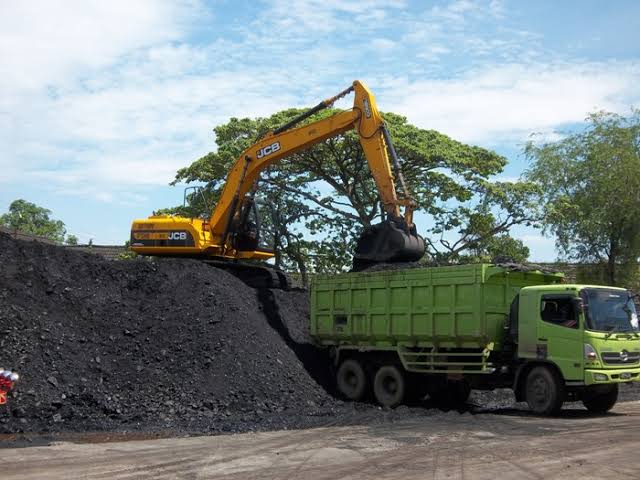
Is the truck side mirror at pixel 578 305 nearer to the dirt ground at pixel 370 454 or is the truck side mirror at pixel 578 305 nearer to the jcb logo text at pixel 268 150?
the dirt ground at pixel 370 454

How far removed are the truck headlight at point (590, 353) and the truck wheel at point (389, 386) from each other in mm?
3767

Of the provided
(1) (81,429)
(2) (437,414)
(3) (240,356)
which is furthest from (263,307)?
(1) (81,429)

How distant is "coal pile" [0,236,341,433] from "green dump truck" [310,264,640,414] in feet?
4.72

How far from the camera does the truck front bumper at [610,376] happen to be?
12.5 m

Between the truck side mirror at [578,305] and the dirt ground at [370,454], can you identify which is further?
the truck side mirror at [578,305]

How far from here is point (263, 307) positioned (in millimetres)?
18062

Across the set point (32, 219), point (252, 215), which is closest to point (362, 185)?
point (252, 215)

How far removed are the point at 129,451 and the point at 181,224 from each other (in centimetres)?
1028

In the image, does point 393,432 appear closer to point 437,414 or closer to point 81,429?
point 437,414

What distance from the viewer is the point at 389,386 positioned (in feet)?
50.8

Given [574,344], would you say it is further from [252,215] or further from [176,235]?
[176,235]

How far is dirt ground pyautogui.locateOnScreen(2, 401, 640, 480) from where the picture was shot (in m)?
8.40

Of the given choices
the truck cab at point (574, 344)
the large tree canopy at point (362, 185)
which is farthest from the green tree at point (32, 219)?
the truck cab at point (574, 344)

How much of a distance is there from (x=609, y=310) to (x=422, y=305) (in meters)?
3.35
